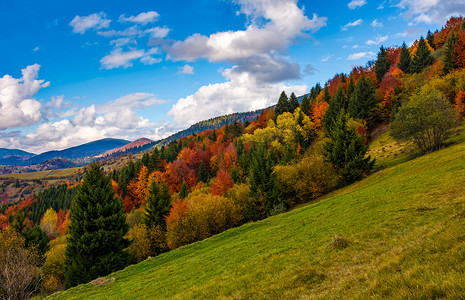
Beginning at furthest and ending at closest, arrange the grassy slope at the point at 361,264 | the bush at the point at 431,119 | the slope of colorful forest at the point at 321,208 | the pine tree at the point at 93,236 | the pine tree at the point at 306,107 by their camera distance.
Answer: the pine tree at the point at 306,107
the bush at the point at 431,119
the pine tree at the point at 93,236
the slope of colorful forest at the point at 321,208
the grassy slope at the point at 361,264

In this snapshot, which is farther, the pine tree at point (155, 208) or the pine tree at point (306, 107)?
the pine tree at point (306, 107)

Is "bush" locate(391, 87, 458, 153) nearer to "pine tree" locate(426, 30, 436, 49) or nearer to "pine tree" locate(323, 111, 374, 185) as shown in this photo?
"pine tree" locate(323, 111, 374, 185)

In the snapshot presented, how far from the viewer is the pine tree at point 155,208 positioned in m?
50.7

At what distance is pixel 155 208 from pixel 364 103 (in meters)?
84.3

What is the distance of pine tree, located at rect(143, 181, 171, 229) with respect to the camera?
50719 mm

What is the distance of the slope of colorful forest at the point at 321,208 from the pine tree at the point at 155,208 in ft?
0.79

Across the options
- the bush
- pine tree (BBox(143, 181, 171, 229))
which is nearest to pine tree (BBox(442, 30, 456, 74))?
the bush

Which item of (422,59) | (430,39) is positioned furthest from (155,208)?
(430,39)

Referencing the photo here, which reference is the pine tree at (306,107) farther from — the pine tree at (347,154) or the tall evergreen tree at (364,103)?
the pine tree at (347,154)

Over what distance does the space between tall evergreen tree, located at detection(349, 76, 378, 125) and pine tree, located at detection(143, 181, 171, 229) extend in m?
77.1

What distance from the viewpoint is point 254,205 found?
55.0 m

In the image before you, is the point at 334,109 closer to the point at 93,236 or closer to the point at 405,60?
the point at 405,60

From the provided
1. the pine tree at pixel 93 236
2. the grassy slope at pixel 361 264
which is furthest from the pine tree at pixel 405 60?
the pine tree at pixel 93 236

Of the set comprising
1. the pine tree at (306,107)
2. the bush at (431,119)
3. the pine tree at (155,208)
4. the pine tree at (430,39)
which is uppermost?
the pine tree at (430,39)
